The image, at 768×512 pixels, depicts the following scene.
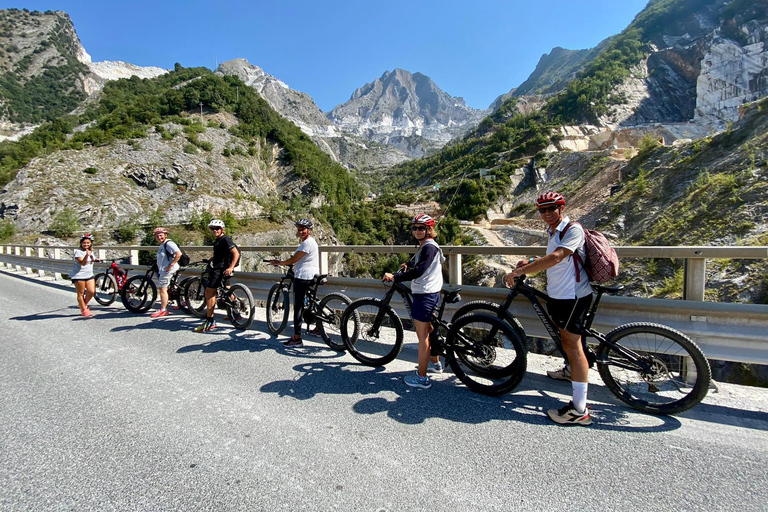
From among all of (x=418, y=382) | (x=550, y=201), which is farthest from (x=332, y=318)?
(x=550, y=201)

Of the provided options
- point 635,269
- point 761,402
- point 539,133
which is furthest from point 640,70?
point 761,402

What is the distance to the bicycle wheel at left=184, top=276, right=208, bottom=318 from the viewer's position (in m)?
7.03

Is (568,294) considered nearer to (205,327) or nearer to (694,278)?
(694,278)

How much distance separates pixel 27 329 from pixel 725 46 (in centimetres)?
13083

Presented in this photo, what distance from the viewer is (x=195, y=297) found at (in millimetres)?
7125

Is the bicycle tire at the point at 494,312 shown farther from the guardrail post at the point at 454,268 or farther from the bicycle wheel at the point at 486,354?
the guardrail post at the point at 454,268

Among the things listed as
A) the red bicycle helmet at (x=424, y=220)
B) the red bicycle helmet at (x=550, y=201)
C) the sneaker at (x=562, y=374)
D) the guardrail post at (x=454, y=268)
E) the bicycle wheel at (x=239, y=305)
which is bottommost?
the sneaker at (x=562, y=374)

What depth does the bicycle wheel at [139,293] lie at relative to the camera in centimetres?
759

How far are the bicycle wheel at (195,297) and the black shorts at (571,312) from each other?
646cm

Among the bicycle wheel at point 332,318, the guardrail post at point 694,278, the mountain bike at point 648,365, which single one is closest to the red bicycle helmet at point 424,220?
the mountain bike at point 648,365

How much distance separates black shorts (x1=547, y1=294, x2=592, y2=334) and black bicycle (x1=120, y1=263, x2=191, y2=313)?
7.05 m

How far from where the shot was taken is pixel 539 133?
91562 mm

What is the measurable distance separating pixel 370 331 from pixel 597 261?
282 cm

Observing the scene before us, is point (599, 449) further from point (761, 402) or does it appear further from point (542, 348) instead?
point (542, 348)
